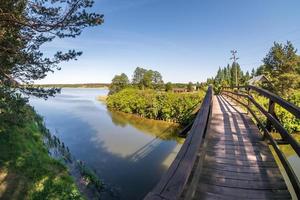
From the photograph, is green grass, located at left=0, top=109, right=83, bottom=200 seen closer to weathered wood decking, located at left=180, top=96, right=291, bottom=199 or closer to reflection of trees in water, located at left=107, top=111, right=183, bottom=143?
weathered wood decking, located at left=180, top=96, right=291, bottom=199

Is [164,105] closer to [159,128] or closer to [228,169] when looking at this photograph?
[159,128]

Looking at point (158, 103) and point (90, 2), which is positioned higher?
point (90, 2)

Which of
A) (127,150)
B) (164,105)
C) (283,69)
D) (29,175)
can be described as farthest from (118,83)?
(29,175)

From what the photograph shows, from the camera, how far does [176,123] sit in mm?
25375

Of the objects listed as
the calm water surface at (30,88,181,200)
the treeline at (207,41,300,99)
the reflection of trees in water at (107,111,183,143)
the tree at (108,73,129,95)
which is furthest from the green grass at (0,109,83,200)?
the tree at (108,73,129,95)

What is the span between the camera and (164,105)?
26.8 m

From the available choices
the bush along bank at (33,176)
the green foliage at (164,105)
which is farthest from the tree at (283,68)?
the bush along bank at (33,176)

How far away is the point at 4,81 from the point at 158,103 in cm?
2219

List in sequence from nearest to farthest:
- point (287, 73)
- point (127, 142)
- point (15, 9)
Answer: point (15, 9) < point (127, 142) < point (287, 73)

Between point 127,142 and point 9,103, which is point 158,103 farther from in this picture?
point 9,103

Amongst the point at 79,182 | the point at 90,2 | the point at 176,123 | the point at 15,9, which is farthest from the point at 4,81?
the point at 176,123

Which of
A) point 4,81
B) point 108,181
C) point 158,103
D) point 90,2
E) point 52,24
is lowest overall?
point 108,181

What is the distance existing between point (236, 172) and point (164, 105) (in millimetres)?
23923

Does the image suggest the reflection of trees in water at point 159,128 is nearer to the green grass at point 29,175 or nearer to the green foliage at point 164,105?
the green foliage at point 164,105
